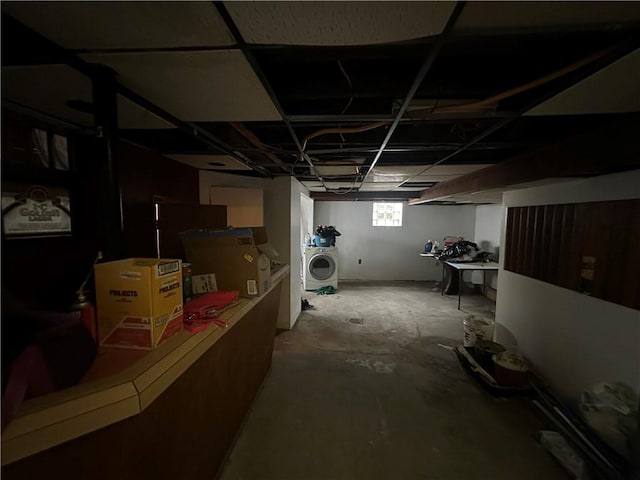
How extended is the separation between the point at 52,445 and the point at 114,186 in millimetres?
871

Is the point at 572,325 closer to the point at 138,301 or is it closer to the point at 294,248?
the point at 138,301

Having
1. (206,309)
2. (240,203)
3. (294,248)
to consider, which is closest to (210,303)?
(206,309)

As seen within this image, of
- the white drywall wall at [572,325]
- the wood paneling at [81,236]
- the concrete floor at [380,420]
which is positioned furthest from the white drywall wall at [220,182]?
the white drywall wall at [572,325]

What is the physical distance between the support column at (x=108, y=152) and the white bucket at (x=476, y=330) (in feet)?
10.5

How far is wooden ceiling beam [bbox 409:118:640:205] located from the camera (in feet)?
4.51

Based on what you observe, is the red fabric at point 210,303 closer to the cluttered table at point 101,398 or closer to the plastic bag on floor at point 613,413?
the cluttered table at point 101,398

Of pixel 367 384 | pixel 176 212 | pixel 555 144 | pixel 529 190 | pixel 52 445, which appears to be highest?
pixel 555 144

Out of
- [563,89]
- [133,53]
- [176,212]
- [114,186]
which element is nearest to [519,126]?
[563,89]

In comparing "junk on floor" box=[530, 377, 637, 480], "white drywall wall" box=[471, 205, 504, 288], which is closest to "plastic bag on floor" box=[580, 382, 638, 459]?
"junk on floor" box=[530, 377, 637, 480]

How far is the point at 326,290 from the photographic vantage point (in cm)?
578

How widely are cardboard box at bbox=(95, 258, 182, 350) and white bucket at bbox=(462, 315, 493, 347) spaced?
3.03 metres

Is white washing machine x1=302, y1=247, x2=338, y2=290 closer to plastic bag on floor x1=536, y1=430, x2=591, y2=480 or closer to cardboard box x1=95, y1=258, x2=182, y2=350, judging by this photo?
plastic bag on floor x1=536, y1=430, x2=591, y2=480

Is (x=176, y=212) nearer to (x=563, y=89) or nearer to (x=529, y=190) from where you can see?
(x=563, y=89)

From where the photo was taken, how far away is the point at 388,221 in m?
6.87
